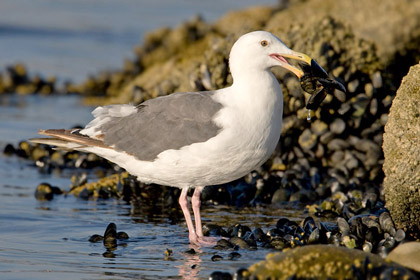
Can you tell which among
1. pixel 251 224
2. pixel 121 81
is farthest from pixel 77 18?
pixel 251 224

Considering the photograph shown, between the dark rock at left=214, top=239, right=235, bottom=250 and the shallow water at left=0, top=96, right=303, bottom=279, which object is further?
the dark rock at left=214, top=239, right=235, bottom=250

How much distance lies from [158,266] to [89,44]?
67.1 ft

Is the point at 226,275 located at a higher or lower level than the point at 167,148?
Result: lower

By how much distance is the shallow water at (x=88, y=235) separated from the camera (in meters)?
6.59

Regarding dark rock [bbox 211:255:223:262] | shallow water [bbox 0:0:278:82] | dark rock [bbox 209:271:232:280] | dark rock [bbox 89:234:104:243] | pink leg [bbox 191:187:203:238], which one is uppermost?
shallow water [bbox 0:0:278:82]

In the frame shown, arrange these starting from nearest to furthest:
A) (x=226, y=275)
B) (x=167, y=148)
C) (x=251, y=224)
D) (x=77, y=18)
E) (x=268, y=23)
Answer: (x=226, y=275) → (x=167, y=148) → (x=251, y=224) → (x=268, y=23) → (x=77, y=18)

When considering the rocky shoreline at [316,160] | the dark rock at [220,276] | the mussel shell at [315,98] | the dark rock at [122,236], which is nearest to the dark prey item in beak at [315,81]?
the mussel shell at [315,98]

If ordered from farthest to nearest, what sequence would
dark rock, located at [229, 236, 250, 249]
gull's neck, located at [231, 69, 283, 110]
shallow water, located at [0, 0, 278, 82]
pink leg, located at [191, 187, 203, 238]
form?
shallow water, located at [0, 0, 278, 82] → pink leg, located at [191, 187, 203, 238] → gull's neck, located at [231, 69, 283, 110] → dark rock, located at [229, 236, 250, 249]

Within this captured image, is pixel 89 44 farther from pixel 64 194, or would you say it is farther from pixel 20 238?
pixel 20 238

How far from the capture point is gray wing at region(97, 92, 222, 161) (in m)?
7.54

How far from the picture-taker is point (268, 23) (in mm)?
18500

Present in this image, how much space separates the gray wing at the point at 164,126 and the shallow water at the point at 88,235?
3.17 feet

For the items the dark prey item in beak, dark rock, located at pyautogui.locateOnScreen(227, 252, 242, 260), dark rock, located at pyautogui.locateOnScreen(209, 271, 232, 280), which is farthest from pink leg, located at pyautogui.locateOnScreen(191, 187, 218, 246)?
the dark prey item in beak

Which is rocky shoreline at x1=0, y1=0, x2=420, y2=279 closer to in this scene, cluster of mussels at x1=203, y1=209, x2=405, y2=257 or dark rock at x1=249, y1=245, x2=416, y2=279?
cluster of mussels at x1=203, y1=209, x2=405, y2=257
